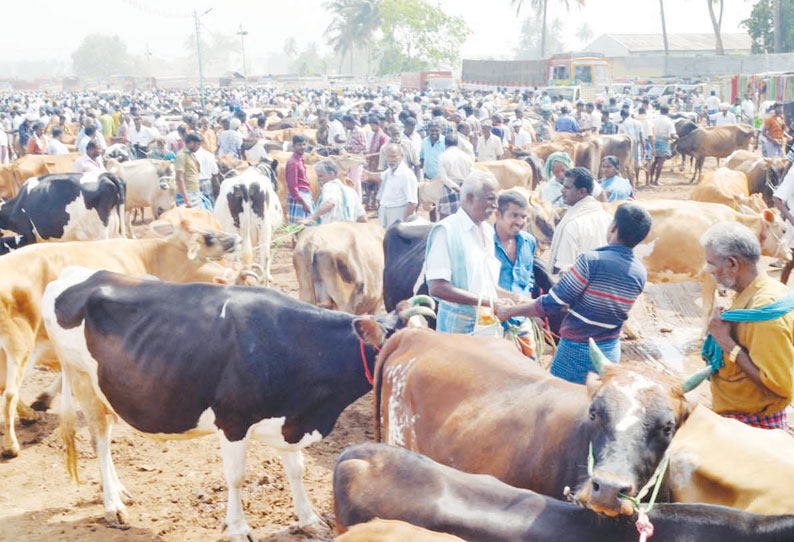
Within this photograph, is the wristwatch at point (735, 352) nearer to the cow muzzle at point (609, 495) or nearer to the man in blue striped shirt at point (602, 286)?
the man in blue striped shirt at point (602, 286)

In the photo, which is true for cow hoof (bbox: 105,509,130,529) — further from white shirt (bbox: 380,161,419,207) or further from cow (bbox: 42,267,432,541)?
white shirt (bbox: 380,161,419,207)

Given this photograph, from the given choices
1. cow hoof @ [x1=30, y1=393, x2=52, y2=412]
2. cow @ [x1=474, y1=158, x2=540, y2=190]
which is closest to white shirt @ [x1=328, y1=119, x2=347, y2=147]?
cow @ [x1=474, y1=158, x2=540, y2=190]

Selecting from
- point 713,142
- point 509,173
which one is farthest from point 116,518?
point 713,142

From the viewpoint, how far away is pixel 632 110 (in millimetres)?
27750

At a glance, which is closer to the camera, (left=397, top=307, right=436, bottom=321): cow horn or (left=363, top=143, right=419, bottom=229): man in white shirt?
(left=397, top=307, right=436, bottom=321): cow horn

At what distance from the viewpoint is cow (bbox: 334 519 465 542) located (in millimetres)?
2188

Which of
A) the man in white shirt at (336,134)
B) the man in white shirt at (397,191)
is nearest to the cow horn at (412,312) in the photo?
the man in white shirt at (397,191)

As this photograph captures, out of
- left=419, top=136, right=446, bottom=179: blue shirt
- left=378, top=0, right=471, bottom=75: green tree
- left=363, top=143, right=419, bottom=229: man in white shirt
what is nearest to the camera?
left=363, top=143, right=419, bottom=229: man in white shirt

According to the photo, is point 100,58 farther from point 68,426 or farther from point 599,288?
point 599,288

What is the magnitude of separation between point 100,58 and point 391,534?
182943 millimetres

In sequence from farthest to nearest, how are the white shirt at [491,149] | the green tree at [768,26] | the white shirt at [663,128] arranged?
1. the green tree at [768,26]
2. the white shirt at [663,128]
3. the white shirt at [491,149]

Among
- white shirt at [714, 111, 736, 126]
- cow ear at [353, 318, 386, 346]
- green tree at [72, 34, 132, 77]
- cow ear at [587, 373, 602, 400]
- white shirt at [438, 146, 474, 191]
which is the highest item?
green tree at [72, 34, 132, 77]

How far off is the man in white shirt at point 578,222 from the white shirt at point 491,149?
34.8ft

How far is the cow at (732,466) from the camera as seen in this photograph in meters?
2.89
